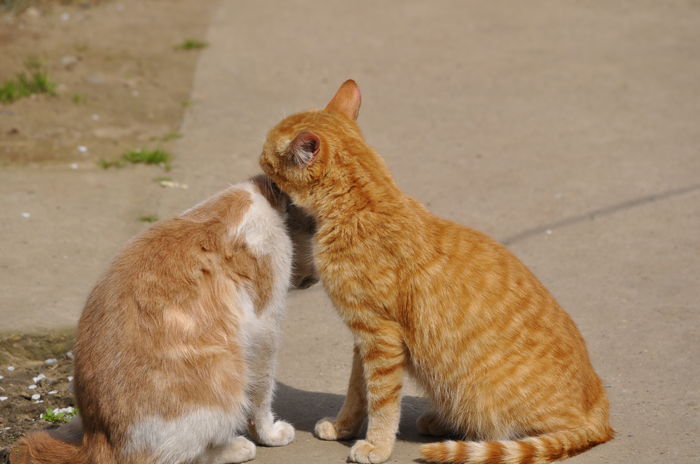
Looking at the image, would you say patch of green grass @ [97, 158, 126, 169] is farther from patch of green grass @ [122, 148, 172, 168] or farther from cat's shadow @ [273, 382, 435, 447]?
cat's shadow @ [273, 382, 435, 447]

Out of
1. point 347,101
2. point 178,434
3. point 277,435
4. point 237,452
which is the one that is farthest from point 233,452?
point 347,101

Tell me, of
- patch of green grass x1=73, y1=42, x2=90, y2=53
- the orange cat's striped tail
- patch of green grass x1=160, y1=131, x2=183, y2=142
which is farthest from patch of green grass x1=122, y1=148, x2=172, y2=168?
Answer: the orange cat's striped tail

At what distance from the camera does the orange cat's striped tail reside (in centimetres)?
354

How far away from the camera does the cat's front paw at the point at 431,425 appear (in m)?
3.97

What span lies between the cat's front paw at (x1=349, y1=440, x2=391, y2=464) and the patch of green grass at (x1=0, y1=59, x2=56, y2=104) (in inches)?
205

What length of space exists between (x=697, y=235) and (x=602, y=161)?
1.24 metres

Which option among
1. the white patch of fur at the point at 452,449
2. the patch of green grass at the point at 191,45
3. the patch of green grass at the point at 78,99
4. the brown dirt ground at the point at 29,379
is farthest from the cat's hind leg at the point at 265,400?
the patch of green grass at the point at 191,45

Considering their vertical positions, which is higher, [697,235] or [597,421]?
[697,235]

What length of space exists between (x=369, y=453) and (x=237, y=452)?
539 mm

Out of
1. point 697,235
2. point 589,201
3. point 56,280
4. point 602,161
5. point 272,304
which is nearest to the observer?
point 272,304

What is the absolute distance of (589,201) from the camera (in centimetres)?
635

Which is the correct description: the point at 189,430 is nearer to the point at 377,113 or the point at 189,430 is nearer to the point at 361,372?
the point at 361,372

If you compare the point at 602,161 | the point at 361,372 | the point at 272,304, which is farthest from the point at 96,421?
the point at 602,161

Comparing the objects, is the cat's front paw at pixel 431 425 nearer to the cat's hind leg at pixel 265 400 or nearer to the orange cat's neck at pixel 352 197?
the cat's hind leg at pixel 265 400
